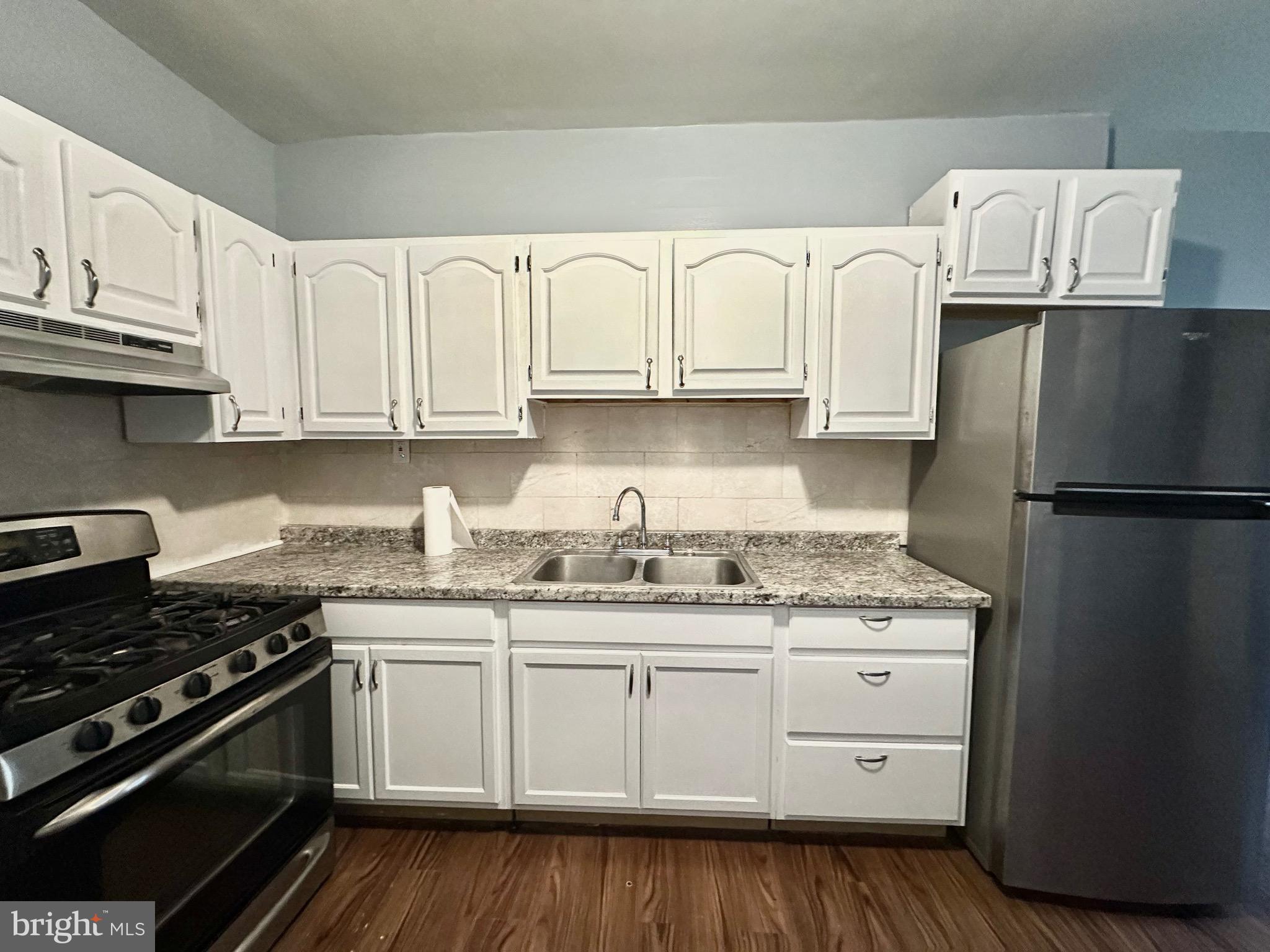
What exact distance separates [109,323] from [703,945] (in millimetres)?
2322

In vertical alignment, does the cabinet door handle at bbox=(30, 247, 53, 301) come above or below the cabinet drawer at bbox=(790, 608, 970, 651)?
above

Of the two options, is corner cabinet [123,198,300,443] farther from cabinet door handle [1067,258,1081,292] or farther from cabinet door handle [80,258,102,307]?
cabinet door handle [1067,258,1081,292]

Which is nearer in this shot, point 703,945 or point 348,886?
point 703,945

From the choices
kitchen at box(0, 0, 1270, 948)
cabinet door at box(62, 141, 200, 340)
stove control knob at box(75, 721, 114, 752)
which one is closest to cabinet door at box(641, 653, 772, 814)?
kitchen at box(0, 0, 1270, 948)

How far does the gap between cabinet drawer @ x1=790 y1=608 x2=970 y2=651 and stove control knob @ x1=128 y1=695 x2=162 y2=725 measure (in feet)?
5.40

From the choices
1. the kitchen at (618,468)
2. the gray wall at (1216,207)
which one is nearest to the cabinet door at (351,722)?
the kitchen at (618,468)

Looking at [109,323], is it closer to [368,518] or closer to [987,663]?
[368,518]

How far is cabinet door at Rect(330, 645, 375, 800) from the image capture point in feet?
6.03

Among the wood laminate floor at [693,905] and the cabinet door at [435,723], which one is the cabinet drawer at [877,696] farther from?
the cabinet door at [435,723]

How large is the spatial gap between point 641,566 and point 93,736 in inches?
63.1

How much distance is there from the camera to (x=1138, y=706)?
60.7 inches

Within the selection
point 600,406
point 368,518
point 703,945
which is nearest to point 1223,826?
point 703,945

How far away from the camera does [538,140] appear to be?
7.47 ft

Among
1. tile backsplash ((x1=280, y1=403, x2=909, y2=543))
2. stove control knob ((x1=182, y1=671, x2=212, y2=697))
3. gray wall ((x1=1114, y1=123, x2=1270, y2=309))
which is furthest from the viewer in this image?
tile backsplash ((x1=280, y1=403, x2=909, y2=543))
